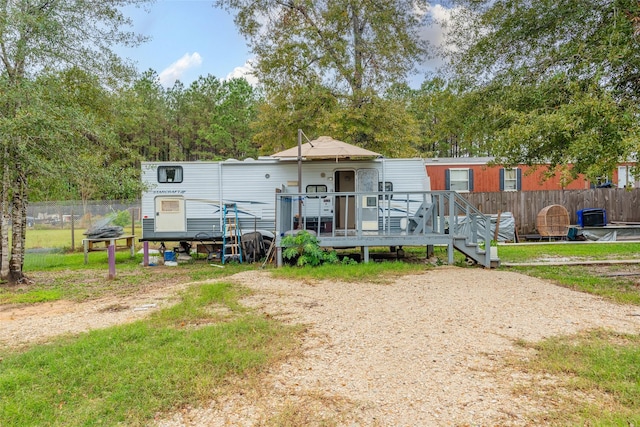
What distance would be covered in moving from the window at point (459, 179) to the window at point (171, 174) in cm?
974

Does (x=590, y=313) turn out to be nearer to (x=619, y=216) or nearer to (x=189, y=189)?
(x=189, y=189)

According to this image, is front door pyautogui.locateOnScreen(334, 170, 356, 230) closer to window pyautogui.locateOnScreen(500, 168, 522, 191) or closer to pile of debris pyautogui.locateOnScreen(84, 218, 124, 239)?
pile of debris pyautogui.locateOnScreen(84, 218, 124, 239)

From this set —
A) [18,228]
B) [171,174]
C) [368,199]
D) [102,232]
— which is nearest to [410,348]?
[368,199]

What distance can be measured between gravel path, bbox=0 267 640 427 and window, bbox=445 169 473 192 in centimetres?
825

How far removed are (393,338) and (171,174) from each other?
798cm

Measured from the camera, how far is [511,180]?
52.0ft

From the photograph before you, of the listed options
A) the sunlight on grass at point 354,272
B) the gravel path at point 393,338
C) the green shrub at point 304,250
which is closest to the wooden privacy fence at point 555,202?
the sunlight on grass at point 354,272

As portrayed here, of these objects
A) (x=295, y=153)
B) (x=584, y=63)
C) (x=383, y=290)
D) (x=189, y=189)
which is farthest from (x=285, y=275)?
(x=584, y=63)

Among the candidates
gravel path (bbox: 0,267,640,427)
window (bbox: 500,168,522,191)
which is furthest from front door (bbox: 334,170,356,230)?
window (bbox: 500,168,522,191)

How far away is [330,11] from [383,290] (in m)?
11.3

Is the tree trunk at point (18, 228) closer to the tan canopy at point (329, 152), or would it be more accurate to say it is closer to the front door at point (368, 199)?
the tan canopy at point (329, 152)

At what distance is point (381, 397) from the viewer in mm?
2984

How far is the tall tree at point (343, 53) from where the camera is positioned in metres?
14.1

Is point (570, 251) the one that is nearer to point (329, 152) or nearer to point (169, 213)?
point (329, 152)
